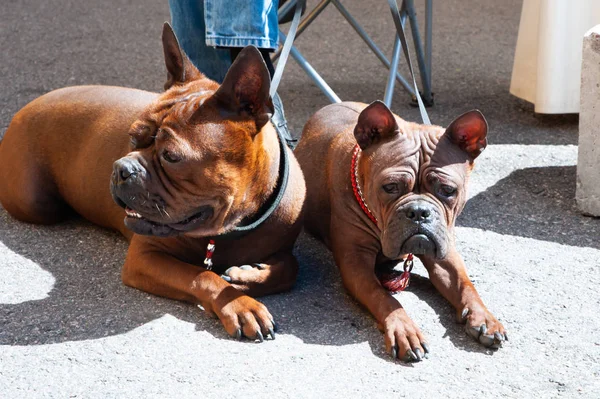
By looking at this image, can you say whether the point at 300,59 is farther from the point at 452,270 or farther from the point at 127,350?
the point at 127,350

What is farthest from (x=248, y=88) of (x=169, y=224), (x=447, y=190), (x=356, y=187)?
(x=447, y=190)

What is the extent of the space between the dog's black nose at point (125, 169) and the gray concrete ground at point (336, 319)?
55 centimetres

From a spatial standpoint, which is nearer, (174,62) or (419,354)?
(419,354)

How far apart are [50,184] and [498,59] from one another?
420 cm

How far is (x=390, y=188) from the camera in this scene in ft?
10.8

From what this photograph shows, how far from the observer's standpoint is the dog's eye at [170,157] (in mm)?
3109

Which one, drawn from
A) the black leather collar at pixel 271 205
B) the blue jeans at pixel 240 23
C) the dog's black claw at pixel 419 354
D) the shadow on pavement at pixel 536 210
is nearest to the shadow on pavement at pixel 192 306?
the shadow on pavement at pixel 536 210

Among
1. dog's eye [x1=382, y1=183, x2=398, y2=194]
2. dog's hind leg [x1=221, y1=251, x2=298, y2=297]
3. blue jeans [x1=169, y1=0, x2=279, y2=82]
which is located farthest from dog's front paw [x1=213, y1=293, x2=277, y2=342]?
blue jeans [x1=169, y1=0, x2=279, y2=82]

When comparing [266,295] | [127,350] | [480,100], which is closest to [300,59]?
[480,100]

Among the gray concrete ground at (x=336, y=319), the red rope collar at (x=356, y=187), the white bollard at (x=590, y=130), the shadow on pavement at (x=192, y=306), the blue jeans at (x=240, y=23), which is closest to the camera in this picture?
the gray concrete ground at (x=336, y=319)

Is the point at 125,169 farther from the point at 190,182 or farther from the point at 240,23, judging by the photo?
the point at 240,23

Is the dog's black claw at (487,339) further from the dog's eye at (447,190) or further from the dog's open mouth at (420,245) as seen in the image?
the dog's eye at (447,190)

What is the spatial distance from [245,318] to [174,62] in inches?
40.6

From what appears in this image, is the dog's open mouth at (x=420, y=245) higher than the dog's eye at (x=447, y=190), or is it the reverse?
the dog's eye at (x=447, y=190)
